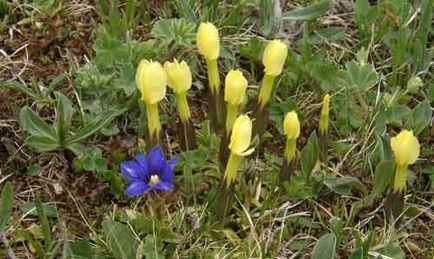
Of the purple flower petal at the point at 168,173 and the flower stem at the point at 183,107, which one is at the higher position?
the flower stem at the point at 183,107

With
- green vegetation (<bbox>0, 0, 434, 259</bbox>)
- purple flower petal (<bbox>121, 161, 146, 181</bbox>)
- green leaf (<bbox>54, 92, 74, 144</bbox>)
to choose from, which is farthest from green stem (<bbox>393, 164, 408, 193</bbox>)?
green leaf (<bbox>54, 92, 74, 144</bbox>)

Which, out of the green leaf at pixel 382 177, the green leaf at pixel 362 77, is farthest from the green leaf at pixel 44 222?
the green leaf at pixel 362 77

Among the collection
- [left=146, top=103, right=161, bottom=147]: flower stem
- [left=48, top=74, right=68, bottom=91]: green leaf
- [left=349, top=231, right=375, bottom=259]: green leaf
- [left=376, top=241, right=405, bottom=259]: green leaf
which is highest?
[left=146, top=103, right=161, bottom=147]: flower stem

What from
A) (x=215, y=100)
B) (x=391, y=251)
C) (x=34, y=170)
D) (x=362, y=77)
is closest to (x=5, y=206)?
(x=34, y=170)

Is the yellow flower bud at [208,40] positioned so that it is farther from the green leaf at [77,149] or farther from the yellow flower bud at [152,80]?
the green leaf at [77,149]

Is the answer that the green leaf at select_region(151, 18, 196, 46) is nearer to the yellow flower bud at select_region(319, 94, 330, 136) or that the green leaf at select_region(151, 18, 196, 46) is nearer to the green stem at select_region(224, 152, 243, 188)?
the yellow flower bud at select_region(319, 94, 330, 136)

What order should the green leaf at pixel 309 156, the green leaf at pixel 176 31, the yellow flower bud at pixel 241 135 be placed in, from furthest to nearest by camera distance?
1. the green leaf at pixel 176 31
2. the green leaf at pixel 309 156
3. the yellow flower bud at pixel 241 135

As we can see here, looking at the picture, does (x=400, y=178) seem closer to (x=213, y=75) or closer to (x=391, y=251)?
(x=391, y=251)
